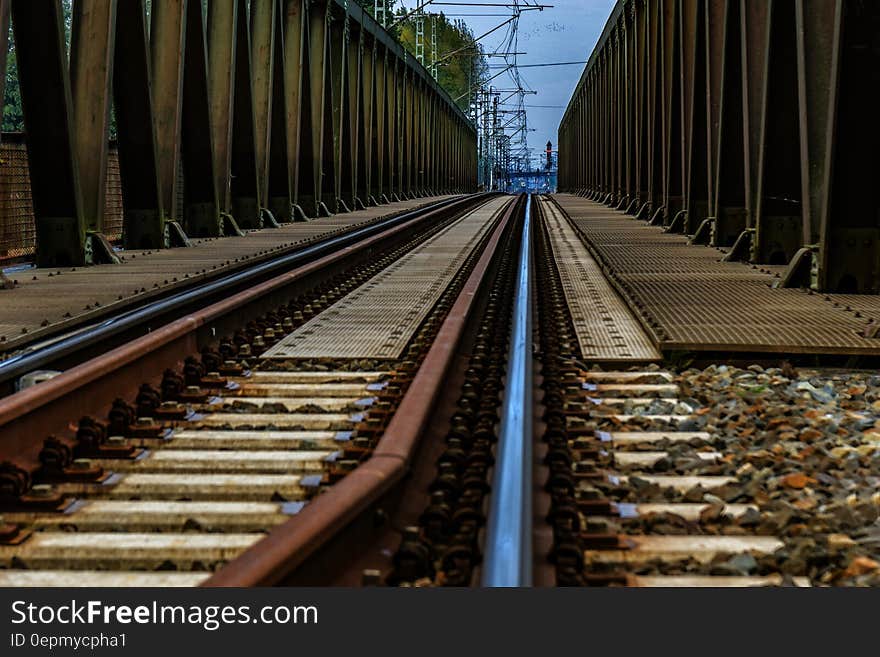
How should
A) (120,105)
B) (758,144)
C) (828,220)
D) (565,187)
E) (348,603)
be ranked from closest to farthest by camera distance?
(348,603) < (828,220) < (758,144) < (120,105) < (565,187)

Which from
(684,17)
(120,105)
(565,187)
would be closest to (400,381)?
(120,105)

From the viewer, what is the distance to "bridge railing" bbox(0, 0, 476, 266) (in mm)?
10039

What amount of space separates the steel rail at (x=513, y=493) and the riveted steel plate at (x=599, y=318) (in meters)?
1.01

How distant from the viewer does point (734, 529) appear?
3238 mm

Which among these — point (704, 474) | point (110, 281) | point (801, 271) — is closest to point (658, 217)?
point (801, 271)

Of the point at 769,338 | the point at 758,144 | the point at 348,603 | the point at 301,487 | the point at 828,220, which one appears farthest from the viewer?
the point at 758,144

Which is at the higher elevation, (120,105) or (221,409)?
(120,105)

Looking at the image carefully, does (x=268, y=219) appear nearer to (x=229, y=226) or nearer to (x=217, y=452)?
(x=229, y=226)

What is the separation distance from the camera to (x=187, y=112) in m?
14.2

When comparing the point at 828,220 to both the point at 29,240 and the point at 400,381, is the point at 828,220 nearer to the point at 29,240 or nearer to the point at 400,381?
the point at 400,381

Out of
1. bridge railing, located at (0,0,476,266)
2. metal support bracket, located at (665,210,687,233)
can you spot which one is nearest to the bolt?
bridge railing, located at (0,0,476,266)

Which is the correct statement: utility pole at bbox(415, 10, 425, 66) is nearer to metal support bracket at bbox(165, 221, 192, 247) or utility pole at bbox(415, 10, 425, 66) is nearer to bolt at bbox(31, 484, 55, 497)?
metal support bracket at bbox(165, 221, 192, 247)

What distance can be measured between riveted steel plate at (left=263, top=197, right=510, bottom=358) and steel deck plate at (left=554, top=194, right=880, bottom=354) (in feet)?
4.74

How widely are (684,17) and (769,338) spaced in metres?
9.95
